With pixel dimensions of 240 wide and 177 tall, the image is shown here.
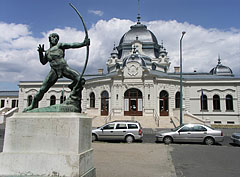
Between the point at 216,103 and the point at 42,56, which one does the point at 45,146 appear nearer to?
the point at 42,56

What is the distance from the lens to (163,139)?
45.6ft

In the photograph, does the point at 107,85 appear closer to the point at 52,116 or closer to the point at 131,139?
the point at 131,139

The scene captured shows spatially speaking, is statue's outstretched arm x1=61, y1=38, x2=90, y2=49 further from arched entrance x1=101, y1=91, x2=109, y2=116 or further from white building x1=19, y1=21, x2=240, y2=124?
arched entrance x1=101, y1=91, x2=109, y2=116

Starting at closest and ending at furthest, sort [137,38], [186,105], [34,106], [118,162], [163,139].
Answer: [34,106] < [118,162] < [163,139] < [186,105] < [137,38]

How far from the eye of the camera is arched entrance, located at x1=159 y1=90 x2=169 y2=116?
30.1m

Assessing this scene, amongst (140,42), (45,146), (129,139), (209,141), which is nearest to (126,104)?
(129,139)

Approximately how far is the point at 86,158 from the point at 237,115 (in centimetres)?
3216

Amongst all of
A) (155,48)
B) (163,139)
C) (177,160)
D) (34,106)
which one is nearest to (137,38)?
(155,48)

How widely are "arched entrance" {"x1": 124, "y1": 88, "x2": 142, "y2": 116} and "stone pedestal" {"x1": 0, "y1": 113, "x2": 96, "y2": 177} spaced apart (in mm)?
25372

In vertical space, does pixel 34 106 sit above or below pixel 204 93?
below

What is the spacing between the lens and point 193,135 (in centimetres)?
A: 1374

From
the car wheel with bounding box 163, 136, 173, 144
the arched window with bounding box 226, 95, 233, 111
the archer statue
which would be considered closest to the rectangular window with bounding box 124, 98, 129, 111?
the arched window with bounding box 226, 95, 233, 111

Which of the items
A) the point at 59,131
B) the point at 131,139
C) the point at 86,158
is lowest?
the point at 131,139

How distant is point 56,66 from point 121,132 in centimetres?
974
